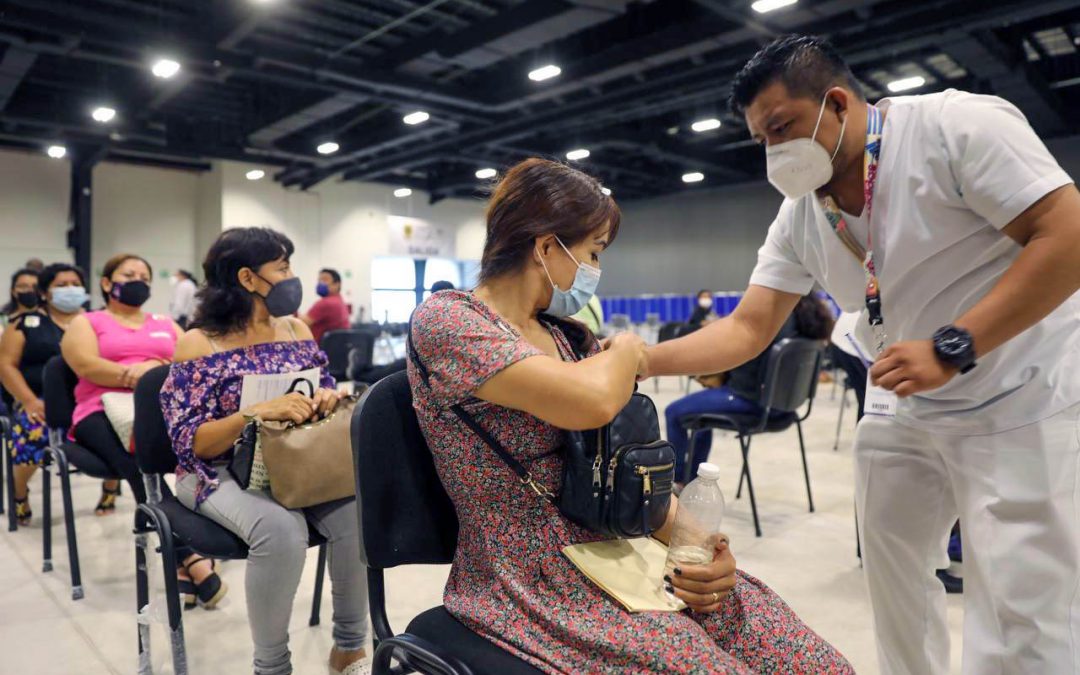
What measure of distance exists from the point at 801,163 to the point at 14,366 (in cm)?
400

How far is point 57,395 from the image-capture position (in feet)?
9.90

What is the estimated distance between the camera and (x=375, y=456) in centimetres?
123

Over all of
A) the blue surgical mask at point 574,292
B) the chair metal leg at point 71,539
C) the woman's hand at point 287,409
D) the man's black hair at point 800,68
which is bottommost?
the chair metal leg at point 71,539

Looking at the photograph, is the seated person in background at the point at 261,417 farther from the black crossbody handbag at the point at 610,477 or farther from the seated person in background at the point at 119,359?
the black crossbody handbag at the point at 610,477

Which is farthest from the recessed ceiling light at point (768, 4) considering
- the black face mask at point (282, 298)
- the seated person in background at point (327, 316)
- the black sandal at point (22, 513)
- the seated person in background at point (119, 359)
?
the black sandal at point (22, 513)

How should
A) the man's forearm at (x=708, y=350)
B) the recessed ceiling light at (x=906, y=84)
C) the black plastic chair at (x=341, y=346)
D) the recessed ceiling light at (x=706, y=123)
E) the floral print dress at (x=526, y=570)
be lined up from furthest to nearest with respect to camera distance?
1. the recessed ceiling light at (x=706, y=123)
2. the recessed ceiling light at (x=906, y=84)
3. the black plastic chair at (x=341, y=346)
4. the man's forearm at (x=708, y=350)
5. the floral print dress at (x=526, y=570)

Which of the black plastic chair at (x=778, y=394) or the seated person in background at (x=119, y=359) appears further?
the black plastic chair at (x=778, y=394)

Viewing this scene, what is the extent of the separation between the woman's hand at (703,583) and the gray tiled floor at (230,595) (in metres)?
1.44

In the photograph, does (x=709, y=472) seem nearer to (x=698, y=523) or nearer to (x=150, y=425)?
(x=698, y=523)

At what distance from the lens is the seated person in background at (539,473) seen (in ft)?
3.40

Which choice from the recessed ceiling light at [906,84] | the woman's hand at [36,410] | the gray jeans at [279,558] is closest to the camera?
the gray jeans at [279,558]

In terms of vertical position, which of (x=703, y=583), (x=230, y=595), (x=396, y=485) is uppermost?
(x=396, y=485)

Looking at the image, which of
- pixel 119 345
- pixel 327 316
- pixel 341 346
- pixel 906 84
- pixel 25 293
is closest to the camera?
pixel 119 345

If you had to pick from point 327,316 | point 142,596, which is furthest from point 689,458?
point 327,316
